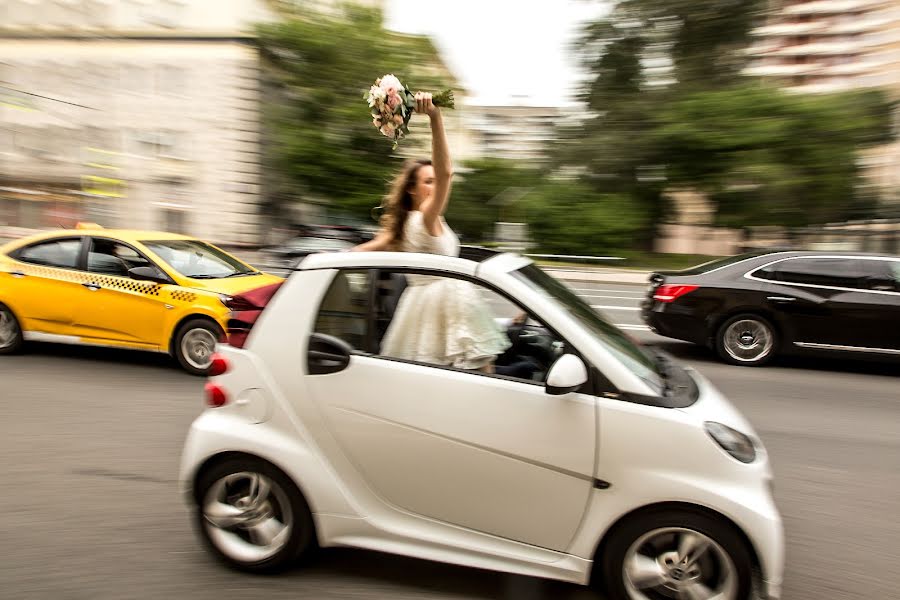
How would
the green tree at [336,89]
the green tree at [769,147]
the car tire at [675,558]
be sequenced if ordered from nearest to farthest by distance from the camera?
the car tire at [675,558]
the green tree at [769,147]
the green tree at [336,89]

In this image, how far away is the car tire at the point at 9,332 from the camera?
744 centimetres

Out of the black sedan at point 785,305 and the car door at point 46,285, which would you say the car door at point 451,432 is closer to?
the car door at point 46,285

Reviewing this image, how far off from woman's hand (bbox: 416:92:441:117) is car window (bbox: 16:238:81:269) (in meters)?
5.32

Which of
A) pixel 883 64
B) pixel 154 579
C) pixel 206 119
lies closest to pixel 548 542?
pixel 154 579

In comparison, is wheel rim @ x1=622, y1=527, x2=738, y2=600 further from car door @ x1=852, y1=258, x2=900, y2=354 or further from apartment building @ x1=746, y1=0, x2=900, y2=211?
apartment building @ x1=746, y1=0, x2=900, y2=211

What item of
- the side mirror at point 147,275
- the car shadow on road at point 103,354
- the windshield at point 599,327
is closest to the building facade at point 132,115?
the car shadow on road at point 103,354

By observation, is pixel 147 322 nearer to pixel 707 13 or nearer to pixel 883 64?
pixel 707 13

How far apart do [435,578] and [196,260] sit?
17.3 ft

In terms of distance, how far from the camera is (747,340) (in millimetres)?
8211

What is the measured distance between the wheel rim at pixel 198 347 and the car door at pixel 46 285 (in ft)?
4.16

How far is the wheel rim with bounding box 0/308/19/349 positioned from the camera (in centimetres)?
745

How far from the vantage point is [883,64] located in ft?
125

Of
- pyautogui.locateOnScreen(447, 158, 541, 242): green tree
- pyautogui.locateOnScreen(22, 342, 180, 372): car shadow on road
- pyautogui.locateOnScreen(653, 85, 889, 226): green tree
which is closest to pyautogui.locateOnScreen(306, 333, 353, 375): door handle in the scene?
pyautogui.locateOnScreen(22, 342, 180, 372): car shadow on road

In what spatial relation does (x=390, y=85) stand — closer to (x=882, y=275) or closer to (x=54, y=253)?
(x=54, y=253)
